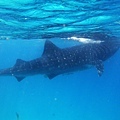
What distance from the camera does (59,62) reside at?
658 inches

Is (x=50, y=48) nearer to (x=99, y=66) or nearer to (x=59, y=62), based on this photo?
(x=59, y=62)

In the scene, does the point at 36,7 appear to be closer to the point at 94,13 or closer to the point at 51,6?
the point at 51,6

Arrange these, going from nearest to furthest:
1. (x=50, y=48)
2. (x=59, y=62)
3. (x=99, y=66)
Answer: (x=50, y=48), (x=59, y=62), (x=99, y=66)

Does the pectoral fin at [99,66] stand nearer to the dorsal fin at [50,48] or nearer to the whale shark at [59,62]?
the whale shark at [59,62]

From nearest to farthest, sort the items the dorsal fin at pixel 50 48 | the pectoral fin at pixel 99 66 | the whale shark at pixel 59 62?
the whale shark at pixel 59 62, the dorsal fin at pixel 50 48, the pectoral fin at pixel 99 66

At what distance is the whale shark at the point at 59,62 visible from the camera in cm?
1639

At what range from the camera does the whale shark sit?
645 inches

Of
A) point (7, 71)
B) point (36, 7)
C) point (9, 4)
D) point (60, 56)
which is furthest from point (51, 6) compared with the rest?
point (7, 71)

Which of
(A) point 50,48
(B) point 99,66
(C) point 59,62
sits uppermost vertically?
(A) point 50,48

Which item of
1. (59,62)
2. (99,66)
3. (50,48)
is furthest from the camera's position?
(99,66)

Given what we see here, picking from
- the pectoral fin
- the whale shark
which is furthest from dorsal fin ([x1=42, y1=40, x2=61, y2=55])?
the pectoral fin

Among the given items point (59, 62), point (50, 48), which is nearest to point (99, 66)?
point (59, 62)

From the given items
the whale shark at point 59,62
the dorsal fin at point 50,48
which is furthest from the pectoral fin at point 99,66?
the dorsal fin at point 50,48

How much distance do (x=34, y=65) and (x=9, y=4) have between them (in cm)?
559
